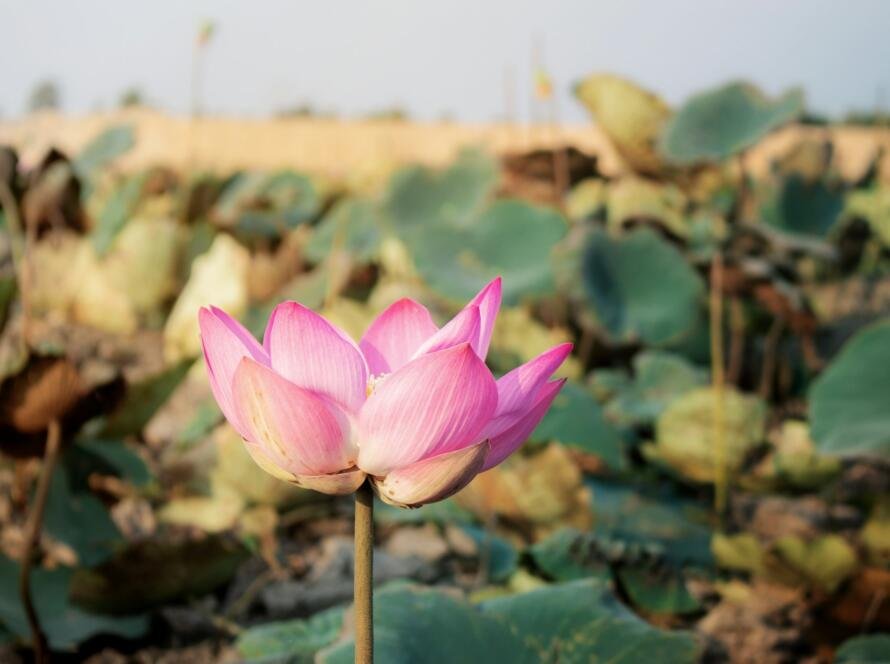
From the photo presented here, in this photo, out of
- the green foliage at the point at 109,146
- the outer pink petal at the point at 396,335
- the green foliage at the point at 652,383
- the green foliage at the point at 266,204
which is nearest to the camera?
the outer pink petal at the point at 396,335

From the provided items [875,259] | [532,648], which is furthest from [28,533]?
[875,259]

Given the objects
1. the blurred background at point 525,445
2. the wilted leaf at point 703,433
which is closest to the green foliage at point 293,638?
the blurred background at point 525,445

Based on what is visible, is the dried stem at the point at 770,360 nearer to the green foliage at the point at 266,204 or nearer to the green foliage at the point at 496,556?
the green foliage at the point at 496,556

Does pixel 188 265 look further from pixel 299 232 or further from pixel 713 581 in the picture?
pixel 713 581

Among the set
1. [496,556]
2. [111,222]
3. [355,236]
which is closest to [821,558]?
[496,556]

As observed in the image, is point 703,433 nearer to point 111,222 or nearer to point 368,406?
point 368,406

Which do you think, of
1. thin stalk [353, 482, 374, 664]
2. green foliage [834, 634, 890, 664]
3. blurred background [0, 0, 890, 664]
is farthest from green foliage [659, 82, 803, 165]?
thin stalk [353, 482, 374, 664]

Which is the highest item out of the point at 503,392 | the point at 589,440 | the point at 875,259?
the point at 503,392
